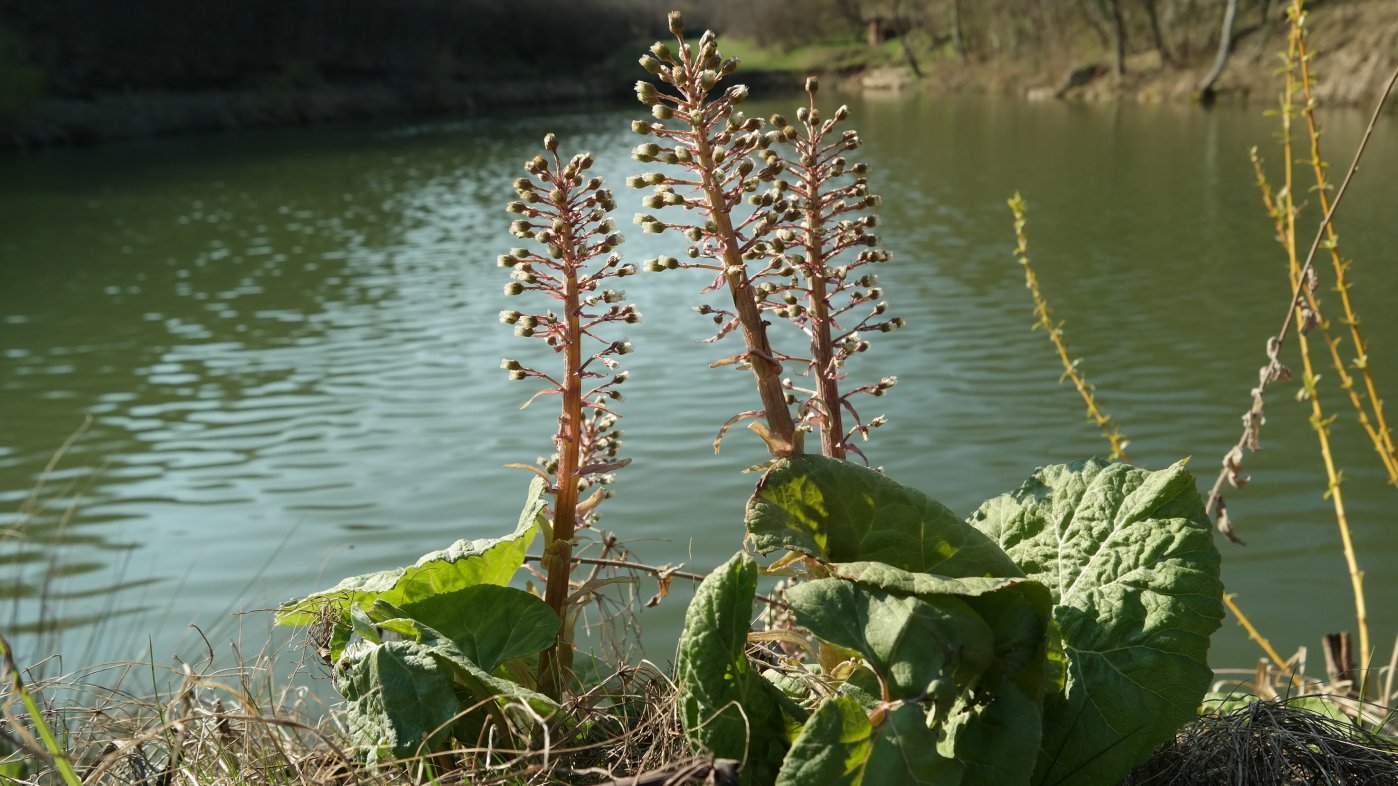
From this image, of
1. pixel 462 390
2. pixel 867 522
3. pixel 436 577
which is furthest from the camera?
pixel 462 390

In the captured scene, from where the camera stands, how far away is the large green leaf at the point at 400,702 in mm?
1450

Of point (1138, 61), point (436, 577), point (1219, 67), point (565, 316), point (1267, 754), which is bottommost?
point (1138, 61)

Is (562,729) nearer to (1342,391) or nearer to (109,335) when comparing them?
(1342,391)

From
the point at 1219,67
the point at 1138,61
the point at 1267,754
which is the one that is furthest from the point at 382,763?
the point at 1138,61

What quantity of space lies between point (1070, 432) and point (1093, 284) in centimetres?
483

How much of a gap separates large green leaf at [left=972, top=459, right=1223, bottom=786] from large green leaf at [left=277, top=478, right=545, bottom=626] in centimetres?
66

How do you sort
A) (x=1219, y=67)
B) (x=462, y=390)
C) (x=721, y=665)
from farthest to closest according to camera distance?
(x=1219, y=67) < (x=462, y=390) < (x=721, y=665)

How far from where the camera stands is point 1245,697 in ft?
6.37

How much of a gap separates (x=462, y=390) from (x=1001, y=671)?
8423 mm

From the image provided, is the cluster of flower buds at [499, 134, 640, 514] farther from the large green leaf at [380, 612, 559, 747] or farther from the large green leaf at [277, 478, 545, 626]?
the large green leaf at [380, 612, 559, 747]

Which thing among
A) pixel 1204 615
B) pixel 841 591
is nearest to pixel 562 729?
pixel 841 591

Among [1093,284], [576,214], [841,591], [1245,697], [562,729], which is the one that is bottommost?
[1093,284]

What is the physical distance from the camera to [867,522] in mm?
1520

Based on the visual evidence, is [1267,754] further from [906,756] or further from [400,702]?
[400,702]
